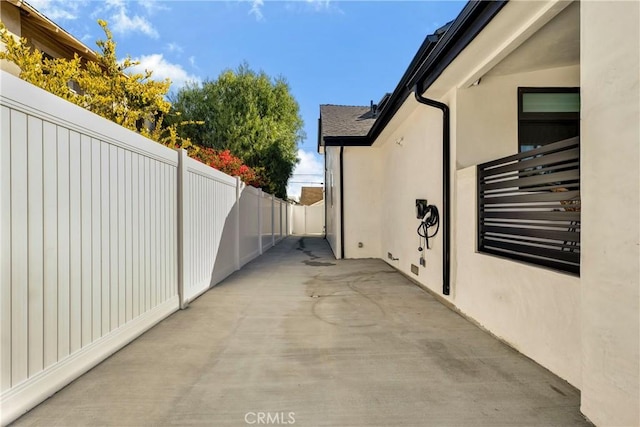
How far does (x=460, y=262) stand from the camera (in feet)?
12.7

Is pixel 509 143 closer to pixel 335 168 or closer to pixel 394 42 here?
pixel 335 168

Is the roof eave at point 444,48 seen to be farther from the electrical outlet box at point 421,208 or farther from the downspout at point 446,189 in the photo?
the electrical outlet box at point 421,208

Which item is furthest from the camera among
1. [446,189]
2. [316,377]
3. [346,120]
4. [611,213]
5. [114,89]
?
[346,120]

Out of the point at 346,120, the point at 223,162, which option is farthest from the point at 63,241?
the point at 346,120

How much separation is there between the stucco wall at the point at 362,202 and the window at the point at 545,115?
4584mm

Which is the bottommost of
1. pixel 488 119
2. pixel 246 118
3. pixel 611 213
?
pixel 611 213

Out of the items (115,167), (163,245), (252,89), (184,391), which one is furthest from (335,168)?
(252,89)

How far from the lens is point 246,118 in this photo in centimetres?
1505

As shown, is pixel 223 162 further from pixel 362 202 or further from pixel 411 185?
pixel 411 185

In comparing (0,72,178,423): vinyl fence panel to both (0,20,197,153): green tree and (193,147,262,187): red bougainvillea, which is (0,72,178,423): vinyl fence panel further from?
(193,147,262,187): red bougainvillea

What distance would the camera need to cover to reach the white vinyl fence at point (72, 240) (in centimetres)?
177

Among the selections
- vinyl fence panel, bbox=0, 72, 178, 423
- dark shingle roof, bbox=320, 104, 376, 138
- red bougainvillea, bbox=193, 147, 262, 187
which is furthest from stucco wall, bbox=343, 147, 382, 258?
vinyl fence panel, bbox=0, 72, 178, 423

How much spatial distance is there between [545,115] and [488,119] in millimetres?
926

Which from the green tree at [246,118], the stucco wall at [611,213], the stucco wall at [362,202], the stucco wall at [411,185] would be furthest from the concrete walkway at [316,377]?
the green tree at [246,118]
